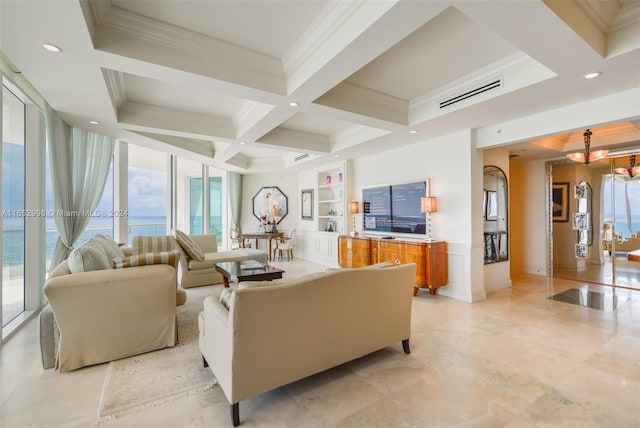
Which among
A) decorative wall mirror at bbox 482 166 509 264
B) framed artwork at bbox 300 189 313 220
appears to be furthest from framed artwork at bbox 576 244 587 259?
framed artwork at bbox 300 189 313 220

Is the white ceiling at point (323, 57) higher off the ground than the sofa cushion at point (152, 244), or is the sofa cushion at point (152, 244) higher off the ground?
the white ceiling at point (323, 57)

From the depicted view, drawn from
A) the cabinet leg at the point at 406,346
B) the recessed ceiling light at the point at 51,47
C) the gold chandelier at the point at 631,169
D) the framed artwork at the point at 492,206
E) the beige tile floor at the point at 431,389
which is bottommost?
the beige tile floor at the point at 431,389

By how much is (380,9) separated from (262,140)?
11.5 ft

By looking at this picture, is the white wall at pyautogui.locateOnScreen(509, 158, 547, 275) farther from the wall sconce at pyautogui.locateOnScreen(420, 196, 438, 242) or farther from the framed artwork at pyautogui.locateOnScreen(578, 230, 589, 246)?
the wall sconce at pyautogui.locateOnScreen(420, 196, 438, 242)

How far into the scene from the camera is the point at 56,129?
3555 millimetres

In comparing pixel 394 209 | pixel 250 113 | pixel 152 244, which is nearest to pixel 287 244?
pixel 394 209

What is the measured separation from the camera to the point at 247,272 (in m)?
3.79

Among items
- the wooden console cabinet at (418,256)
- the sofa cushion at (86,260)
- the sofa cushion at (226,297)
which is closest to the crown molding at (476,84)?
the wooden console cabinet at (418,256)

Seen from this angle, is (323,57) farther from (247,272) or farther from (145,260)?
(247,272)

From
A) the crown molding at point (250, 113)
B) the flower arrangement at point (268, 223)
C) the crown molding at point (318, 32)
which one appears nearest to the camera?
the crown molding at point (318, 32)

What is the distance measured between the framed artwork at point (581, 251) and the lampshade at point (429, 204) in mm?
4020

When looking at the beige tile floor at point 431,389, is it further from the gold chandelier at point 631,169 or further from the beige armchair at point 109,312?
the gold chandelier at point 631,169

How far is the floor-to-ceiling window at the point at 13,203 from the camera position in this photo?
10.1 ft

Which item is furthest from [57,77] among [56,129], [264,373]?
[264,373]
